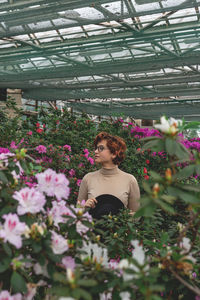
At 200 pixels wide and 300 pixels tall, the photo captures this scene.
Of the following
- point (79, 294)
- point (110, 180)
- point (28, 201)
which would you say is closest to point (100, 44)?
point (110, 180)

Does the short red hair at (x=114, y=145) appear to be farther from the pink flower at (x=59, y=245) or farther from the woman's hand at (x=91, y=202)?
the pink flower at (x=59, y=245)

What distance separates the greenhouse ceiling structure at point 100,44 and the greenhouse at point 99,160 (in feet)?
0.10

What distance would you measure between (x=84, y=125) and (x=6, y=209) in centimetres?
430

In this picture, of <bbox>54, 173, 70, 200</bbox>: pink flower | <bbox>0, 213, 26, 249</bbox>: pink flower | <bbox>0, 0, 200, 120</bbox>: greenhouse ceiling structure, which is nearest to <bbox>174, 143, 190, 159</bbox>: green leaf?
<bbox>54, 173, 70, 200</bbox>: pink flower

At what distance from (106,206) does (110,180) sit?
11.0 inches

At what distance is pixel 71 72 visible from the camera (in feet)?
34.3

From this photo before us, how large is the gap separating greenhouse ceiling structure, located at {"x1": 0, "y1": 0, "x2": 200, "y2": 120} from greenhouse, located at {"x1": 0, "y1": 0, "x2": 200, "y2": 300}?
31mm

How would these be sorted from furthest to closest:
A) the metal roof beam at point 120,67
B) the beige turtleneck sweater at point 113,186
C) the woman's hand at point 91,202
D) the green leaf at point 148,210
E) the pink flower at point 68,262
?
the metal roof beam at point 120,67
the beige turtleneck sweater at point 113,186
the woman's hand at point 91,202
the pink flower at point 68,262
the green leaf at point 148,210

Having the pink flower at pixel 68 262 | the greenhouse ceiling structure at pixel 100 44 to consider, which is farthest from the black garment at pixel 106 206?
the greenhouse ceiling structure at pixel 100 44

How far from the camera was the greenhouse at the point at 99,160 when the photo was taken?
0.80 meters

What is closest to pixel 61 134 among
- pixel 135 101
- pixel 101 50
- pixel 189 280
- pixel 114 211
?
pixel 114 211

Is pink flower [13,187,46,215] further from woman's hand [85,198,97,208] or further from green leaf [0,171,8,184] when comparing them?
woman's hand [85,198,97,208]

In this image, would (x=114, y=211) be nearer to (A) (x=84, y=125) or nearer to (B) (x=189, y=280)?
(B) (x=189, y=280)

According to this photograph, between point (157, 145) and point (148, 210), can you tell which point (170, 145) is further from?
point (148, 210)
